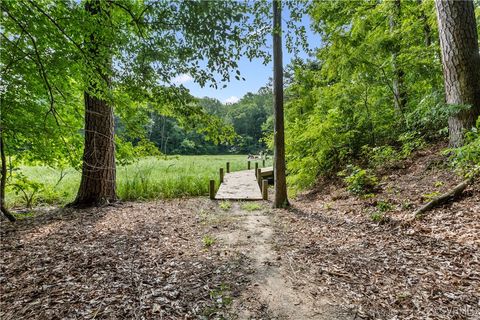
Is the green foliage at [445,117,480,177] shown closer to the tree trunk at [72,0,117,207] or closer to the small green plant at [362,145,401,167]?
the small green plant at [362,145,401,167]

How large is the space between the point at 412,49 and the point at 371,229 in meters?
5.11

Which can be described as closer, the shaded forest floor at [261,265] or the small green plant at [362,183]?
the shaded forest floor at [261,265]

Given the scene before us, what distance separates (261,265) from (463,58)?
4.92 m

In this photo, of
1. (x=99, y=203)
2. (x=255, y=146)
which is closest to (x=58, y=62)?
(x=99, y=203)

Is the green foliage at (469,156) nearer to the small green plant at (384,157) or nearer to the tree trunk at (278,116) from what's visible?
the small green plant at (384,157)

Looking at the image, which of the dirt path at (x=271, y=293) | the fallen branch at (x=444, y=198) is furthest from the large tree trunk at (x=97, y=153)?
the fallen branch at (x=444, y=198)

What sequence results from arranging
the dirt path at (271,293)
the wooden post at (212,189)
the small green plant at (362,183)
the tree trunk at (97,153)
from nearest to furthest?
the dirt path at (271,293) → the small green plant at (362,183) → the tree trunk at (97,153) → the wooden post at (212,189)

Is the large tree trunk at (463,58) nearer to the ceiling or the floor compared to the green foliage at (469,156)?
nearer to the ceiling

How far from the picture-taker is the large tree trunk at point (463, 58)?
4.33 metres

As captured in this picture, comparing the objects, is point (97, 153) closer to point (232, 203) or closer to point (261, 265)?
point (232, 203)

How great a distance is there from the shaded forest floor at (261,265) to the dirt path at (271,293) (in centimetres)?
1

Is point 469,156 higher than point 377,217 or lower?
higher

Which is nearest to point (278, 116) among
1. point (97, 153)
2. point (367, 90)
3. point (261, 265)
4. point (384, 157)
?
point (384, 157)

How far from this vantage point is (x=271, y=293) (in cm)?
243
